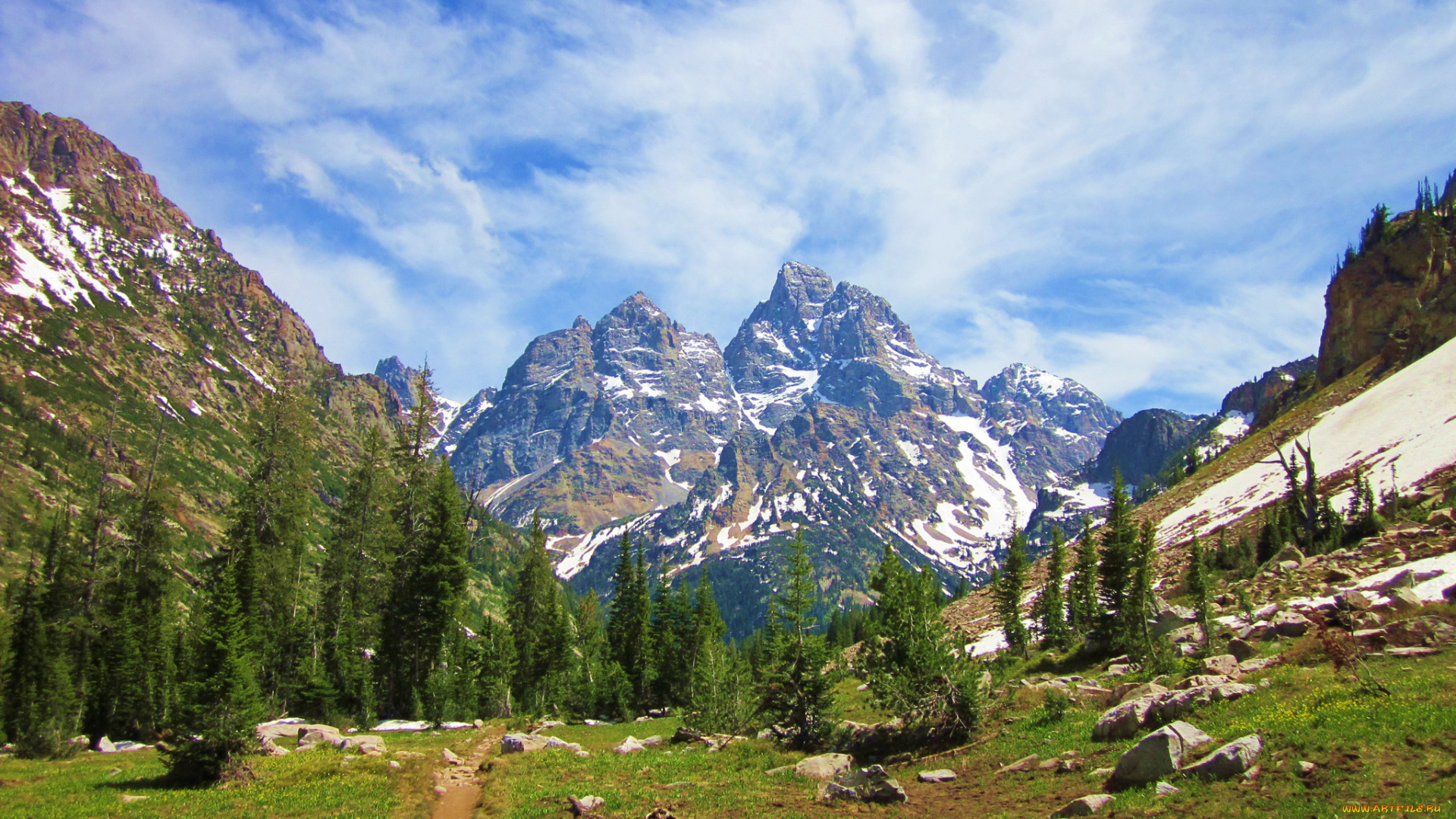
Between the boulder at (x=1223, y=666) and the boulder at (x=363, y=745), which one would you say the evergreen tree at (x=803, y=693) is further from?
the boulder at (x=363, y=745)

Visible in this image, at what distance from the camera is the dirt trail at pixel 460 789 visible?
2005cm

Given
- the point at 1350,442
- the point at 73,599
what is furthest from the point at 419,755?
the point at 1350,442

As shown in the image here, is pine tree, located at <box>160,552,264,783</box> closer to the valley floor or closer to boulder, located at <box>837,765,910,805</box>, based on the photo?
the valley floor

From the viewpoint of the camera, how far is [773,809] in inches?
736

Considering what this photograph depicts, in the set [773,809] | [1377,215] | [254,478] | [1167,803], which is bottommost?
[773,809]

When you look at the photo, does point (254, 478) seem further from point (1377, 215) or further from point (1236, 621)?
point (1377, 215)

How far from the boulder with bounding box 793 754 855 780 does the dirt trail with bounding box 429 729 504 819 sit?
996 cm

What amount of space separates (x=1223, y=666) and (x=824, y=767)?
42.8 feet

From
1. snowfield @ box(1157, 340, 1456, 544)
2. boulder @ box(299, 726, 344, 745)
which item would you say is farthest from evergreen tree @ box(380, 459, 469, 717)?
snowfield @ box(1157, 340, 1456, 544)

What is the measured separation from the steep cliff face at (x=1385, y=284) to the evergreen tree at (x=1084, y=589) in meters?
117

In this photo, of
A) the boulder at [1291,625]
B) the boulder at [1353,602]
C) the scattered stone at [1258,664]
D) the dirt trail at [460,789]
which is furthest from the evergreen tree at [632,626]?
the boulder at [1353,602]

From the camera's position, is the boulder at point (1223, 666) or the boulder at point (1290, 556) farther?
the boulder at point (1290, 556)

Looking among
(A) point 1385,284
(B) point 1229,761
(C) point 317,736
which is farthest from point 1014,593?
(A) point 1385,284

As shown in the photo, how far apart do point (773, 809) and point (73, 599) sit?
4708cm
